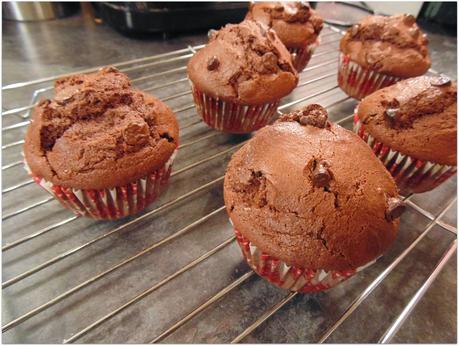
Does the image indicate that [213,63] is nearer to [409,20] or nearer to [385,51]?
[385,51]

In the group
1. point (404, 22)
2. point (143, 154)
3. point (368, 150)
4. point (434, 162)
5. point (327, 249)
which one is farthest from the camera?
point (404, 22)

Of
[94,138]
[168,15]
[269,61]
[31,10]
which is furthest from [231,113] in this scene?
[31,10]

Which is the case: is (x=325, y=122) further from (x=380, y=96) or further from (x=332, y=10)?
(x=332, y=10)

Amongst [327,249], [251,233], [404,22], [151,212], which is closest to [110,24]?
[151,212]

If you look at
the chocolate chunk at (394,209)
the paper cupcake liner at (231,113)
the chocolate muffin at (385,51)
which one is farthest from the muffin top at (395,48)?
the chocolate chunk at (394,209)

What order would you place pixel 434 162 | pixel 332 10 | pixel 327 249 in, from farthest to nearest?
pixel 332 10 → pixel 434 162 → pixel 327 249

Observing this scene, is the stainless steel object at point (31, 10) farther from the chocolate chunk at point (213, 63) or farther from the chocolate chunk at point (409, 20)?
the chocolate chunk at point (409, 20)
